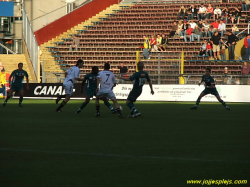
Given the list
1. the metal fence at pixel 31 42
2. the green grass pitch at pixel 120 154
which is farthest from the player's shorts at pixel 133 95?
the metal fence at pixel 31 42

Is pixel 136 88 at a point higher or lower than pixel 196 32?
lower

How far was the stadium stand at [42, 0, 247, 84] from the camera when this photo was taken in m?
37.7

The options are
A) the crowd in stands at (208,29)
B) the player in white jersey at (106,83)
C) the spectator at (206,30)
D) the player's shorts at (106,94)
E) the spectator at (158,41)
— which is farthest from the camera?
the spectator at (206,30)

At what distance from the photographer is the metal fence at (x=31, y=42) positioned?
40987 mm

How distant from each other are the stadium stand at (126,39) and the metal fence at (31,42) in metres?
1.39

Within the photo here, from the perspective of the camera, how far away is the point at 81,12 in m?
47.0

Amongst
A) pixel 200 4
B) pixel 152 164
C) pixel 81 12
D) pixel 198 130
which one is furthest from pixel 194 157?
pixel 81 12

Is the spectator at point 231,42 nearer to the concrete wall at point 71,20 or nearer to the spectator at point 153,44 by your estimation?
the spectator at point 153,44

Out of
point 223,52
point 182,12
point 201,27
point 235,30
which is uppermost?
point 182,12

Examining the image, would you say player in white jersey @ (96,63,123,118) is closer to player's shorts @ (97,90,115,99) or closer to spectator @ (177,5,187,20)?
player's shorts @ (97,90,115,99)

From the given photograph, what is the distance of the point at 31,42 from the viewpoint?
41781mm

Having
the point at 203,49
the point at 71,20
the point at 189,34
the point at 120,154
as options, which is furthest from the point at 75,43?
the point at 120,154

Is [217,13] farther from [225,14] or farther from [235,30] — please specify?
[235,30]

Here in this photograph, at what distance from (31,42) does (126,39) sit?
6.70 meters
